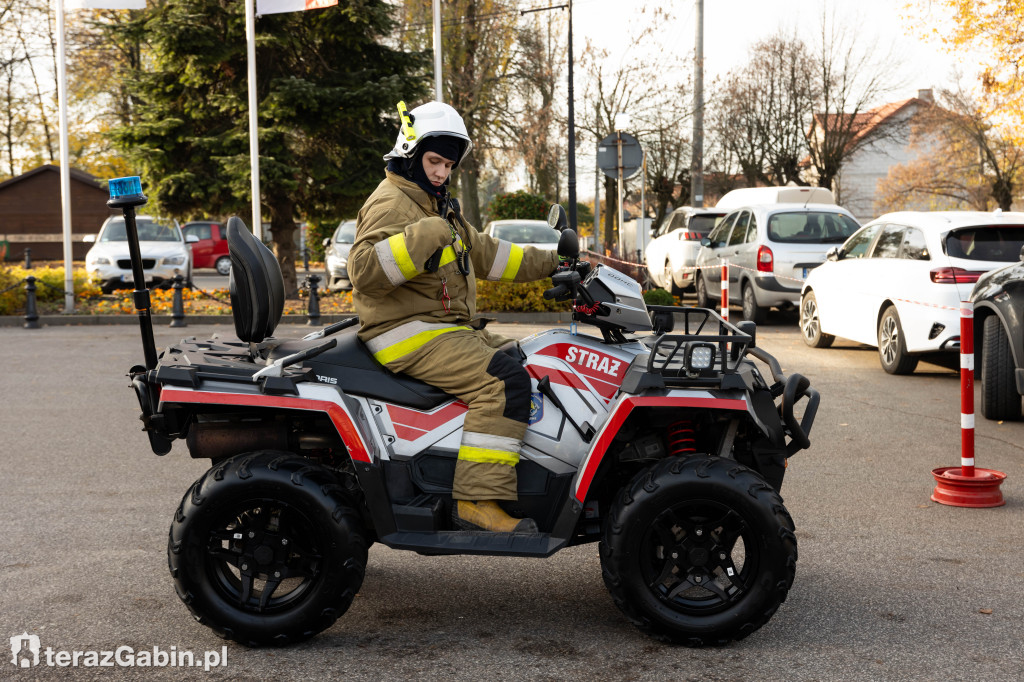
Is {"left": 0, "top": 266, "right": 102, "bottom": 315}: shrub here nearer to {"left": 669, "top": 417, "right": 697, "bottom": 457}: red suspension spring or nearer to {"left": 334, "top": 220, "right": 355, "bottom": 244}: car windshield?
{"left": 334, "top": 220, "right": 355, "bottom": 244}: car windshield

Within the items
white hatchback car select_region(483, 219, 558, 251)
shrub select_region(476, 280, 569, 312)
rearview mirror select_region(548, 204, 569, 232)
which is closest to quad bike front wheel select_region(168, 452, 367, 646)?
rearview mirror select_region(548, 204, 569, 232)

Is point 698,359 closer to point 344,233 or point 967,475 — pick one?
point 967,475

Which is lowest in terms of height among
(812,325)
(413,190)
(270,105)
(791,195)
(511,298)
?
(812,325)

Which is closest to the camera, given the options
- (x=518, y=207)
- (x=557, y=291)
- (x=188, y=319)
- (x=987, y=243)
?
(x=557, y=291)

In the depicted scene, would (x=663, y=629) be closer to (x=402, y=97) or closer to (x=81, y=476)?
(x=81, y=476)

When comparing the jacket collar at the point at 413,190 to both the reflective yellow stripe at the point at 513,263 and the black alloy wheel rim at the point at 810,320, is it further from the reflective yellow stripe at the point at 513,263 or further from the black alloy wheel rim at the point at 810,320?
the black alloy wheel rim at the point at 810,320

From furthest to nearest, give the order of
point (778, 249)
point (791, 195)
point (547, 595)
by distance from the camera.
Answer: point (791, 195)
point (778, 249)
point (547, 595)

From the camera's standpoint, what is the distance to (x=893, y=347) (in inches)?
440

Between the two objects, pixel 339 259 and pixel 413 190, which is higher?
pixel 413 190

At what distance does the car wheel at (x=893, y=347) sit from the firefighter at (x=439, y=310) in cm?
770

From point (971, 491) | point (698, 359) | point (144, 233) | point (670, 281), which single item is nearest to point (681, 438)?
point (698, 359)

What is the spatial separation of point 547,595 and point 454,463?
881mm

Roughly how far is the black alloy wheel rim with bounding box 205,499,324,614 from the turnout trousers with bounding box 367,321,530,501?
0.60 metres

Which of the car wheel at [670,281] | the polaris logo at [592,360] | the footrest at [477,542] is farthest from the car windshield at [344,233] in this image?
the footrest at [477,542]
